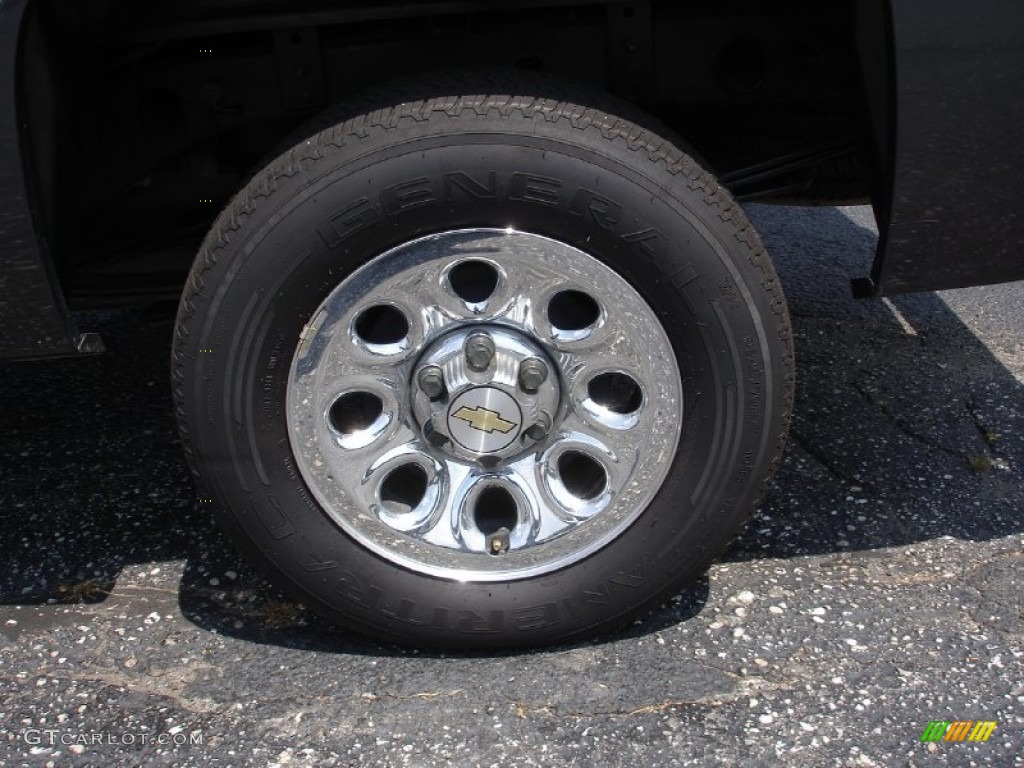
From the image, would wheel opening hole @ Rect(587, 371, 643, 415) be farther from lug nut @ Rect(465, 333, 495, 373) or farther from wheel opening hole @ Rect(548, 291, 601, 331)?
lug nut @ Rect(465, 333, 495, 373)

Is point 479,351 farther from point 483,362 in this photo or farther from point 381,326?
point 381,326

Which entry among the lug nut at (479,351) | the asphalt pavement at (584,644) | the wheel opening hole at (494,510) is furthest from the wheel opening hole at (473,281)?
the asphalt pavement at (584,644)

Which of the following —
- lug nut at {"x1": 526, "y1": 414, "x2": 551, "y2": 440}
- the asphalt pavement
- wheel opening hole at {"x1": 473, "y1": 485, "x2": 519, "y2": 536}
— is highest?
lug nut at {"x1": 526, "y1": 414, "x2": 551, "y2": 440}

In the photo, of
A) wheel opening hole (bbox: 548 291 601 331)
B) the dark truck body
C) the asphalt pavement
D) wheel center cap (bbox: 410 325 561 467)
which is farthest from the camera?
wheel opening hole (bbox: 548 291 601 331)

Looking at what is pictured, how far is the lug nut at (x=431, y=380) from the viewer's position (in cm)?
221

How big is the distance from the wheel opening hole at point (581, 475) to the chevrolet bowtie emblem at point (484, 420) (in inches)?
7.1

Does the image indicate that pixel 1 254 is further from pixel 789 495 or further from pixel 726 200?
pixel 789 495

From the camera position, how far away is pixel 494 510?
2.46 m

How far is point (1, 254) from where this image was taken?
6.63 ft

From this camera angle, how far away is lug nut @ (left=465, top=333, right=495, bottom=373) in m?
2.19

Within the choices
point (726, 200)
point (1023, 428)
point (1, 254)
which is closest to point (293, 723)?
point (1, 254)

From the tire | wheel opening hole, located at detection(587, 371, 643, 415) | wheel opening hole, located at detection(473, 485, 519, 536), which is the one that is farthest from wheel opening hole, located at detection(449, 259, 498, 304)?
wheel opening hole, located at detection(473, 485, 519, 536)

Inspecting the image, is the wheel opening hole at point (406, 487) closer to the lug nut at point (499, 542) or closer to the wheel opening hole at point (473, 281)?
the lug nut at point (499, 542)

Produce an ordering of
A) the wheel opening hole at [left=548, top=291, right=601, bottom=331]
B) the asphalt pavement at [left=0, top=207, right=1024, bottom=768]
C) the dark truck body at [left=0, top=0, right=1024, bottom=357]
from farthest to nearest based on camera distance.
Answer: the wheel opening hole at [left=548, top=291, right=601, bottom=331] < the asphalt pavement at [left=0, top=207, right=1024, bottom=768] < the dark truck body at [left=0, top=0, right=1024, bottom=357]
